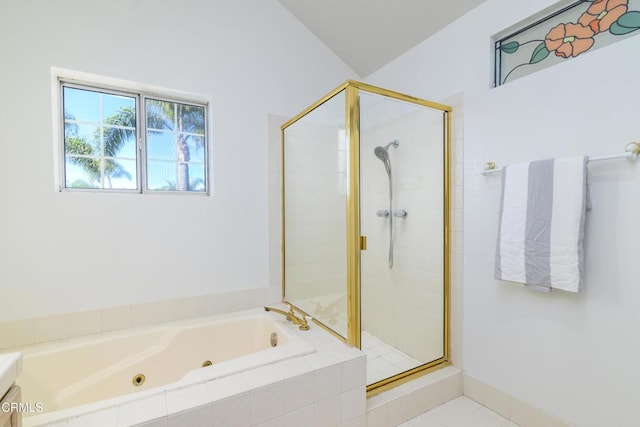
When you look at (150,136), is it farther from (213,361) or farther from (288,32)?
(213,361)

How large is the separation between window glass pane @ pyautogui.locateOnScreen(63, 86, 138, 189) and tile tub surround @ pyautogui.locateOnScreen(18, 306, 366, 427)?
138cm

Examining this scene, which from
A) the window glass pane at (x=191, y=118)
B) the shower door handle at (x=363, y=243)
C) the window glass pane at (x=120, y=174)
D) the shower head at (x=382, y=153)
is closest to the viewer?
the shower door handle at (x=363, y=243)

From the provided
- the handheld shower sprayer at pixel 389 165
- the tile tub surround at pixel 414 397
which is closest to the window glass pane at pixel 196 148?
the handheld shower sprayer at pixel 389 165

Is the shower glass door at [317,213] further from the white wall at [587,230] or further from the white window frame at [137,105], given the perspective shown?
the white wall at [587,230]

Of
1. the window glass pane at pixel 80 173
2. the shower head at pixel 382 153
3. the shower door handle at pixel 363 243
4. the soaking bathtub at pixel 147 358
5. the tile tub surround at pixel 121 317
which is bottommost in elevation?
the soaking bathtub at pixel 147 358

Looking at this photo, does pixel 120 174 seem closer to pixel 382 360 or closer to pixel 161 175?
pixel 161 175

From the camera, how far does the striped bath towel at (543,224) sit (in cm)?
136

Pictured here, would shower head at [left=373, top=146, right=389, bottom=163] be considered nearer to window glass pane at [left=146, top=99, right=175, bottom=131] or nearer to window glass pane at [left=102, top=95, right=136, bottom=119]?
window glass pane at [left=146, top=99, right=175, bottom=131]

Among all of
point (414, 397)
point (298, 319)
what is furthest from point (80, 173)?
point (414, 397)

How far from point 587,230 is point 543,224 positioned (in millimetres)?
167

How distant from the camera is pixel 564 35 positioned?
1528mm

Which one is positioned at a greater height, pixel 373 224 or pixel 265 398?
pixel 373 224

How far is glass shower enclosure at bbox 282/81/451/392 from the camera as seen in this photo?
1.78 meters

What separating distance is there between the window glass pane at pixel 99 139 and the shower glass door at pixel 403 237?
1625 mm
